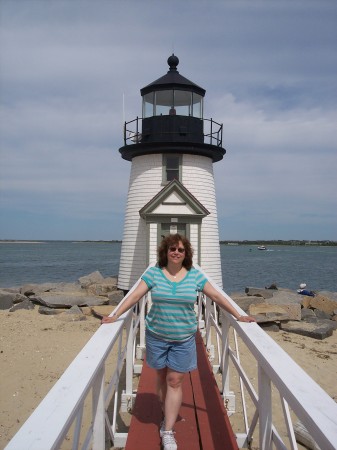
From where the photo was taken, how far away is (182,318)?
2.99 meters

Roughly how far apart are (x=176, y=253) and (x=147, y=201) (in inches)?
414

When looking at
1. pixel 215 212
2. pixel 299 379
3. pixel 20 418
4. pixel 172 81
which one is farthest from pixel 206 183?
pixel 299 379

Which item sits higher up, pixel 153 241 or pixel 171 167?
pixel 171 167

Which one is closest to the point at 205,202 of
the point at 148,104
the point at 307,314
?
the point at 148,104

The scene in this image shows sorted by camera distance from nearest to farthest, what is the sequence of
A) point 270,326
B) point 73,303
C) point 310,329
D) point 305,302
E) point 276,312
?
point 310,329 < point 270,326 < point 276,312 < point 73,303 < point 305,302

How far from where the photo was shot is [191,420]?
348 cm

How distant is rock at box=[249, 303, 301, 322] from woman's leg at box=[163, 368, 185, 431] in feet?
29.8

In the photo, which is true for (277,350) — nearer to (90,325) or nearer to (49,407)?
(49,407)

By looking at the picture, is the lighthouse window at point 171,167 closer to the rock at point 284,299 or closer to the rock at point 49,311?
the rock at point 49,311

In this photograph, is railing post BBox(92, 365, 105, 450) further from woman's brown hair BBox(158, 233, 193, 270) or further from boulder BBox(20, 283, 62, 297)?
boulder BBox(20, 283, 62, 297)

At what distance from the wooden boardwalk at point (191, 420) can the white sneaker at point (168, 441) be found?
101mm

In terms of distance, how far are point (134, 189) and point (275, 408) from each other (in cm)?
917

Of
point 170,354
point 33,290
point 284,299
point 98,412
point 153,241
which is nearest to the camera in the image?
point 98,412

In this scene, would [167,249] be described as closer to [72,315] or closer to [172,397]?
[172,397]
